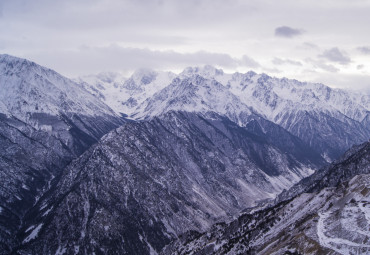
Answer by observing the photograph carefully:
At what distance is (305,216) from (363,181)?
29263 millimetres

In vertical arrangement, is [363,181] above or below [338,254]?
above

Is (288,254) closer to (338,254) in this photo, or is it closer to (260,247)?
(338,254)

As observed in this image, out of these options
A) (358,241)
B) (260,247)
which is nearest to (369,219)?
(358,241)

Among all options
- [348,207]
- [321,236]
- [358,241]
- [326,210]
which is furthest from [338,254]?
[326,210]

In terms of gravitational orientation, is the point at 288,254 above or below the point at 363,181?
below

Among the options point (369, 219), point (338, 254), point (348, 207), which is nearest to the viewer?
point (338, 254)

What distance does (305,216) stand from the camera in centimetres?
19938

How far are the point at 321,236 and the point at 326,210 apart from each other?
41489 mm

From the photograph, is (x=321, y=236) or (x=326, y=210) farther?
(x=326, y=210)

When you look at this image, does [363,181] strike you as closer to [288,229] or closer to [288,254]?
[288,229]

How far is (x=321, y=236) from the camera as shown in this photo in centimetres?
15100

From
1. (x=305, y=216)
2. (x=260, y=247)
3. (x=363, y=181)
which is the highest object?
(x=363, y=181)

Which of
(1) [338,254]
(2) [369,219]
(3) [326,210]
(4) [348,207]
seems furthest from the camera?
(3) [326,210]

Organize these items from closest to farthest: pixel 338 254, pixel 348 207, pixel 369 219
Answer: pixel 338 254, pixel 369 219, pixel 348 207
